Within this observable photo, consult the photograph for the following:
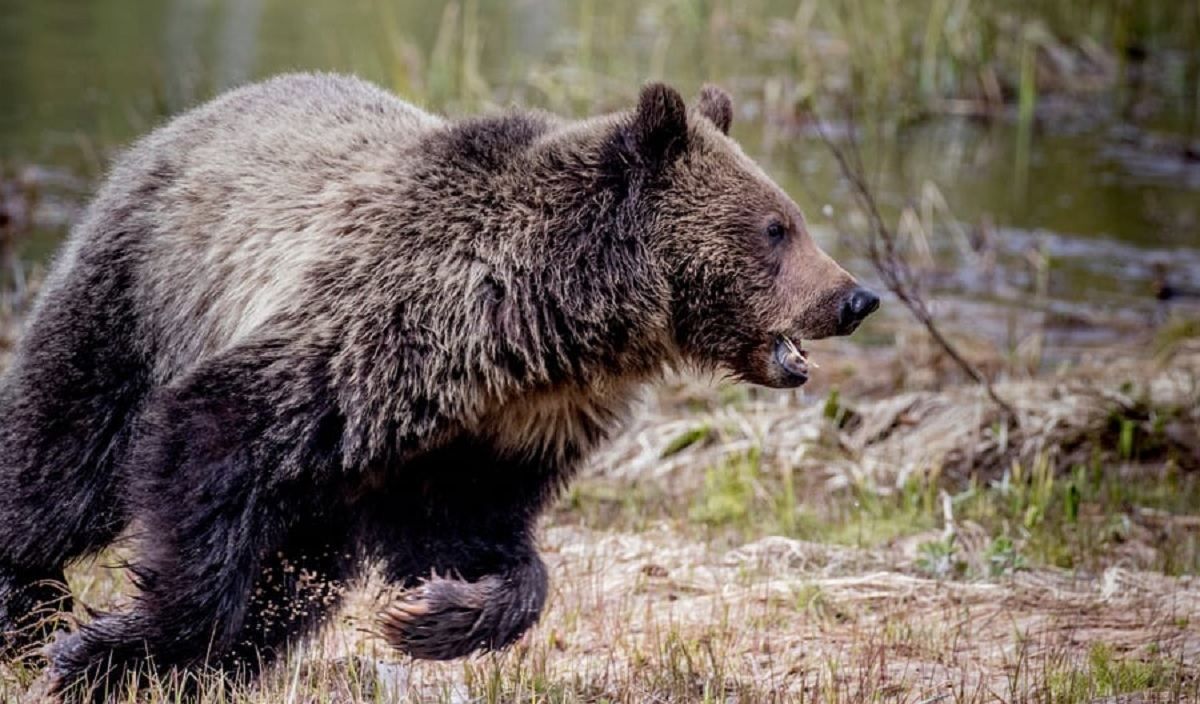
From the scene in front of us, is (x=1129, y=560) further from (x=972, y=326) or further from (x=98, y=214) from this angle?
(x=972, y=326)

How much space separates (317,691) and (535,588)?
72 cm

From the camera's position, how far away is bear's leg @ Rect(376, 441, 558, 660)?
534 cm

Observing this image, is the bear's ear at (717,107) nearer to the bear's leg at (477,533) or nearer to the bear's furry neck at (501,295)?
the bear's furry neck at (501,295)

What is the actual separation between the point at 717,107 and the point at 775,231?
588 mm

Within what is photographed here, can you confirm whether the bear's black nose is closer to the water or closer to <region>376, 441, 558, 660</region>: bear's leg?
<region>376, 441, 558, 660</region>: bear's leg

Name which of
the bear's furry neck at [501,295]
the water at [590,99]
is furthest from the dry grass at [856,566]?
the water at [590,99]

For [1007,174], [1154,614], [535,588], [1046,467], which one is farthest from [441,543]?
[1007,174]

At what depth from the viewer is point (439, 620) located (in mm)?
5172

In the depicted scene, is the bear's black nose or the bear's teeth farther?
the bear's teeth

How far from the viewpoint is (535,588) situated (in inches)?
215

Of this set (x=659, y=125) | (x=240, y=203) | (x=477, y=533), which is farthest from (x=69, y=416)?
(x=659, y=125)

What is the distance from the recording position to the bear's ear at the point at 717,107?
5.78 meters

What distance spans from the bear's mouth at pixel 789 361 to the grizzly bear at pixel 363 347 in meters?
0.02

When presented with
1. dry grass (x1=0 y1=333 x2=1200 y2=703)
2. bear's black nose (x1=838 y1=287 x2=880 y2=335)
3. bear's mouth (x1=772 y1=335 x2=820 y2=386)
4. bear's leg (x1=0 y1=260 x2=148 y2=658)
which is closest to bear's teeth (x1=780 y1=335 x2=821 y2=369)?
bear's mouth (x1=772 y1=335 x2=820 y2=386)
